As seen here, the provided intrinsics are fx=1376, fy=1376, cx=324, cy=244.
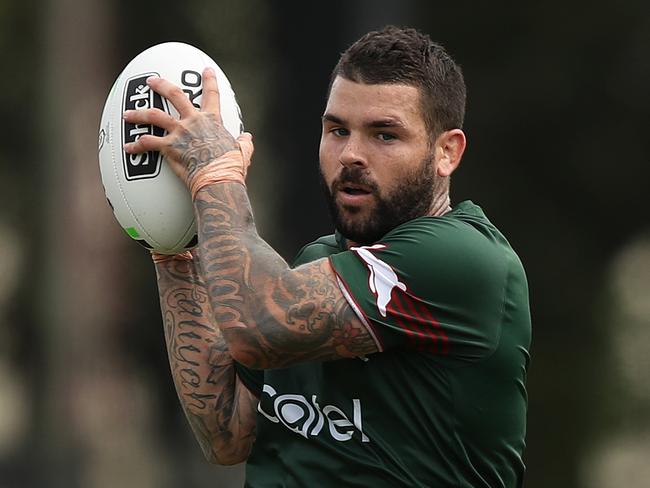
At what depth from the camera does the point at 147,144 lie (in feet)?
12.9

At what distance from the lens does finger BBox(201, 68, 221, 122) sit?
3.97 metres

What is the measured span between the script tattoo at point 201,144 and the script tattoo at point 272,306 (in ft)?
0.69

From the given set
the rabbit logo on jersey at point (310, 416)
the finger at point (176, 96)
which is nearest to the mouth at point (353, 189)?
the finger at point (176, 96)

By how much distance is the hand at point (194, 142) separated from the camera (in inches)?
152

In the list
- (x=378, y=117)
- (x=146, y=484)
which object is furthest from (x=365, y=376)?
(x=146, y=484)

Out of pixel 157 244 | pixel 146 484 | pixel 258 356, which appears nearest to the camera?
pixel 258 356

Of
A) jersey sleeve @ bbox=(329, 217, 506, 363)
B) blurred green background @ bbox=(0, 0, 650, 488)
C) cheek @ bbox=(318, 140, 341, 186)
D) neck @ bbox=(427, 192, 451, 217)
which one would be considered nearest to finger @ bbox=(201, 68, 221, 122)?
cheek @ bbox=(318, 140, 341, 186)

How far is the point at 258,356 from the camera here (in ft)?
12.2

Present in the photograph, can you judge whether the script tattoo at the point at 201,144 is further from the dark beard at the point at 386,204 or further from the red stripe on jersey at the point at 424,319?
the red stripe on jersey at the point at 424,319

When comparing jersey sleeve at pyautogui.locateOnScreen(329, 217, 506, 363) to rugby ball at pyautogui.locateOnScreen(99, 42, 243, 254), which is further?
rugby ball at pyautogui.locateOnScreen(99, 42, 243, 254)

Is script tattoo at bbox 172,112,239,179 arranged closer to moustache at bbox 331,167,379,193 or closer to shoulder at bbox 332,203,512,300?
moustache at bbox 331,167,379,193
